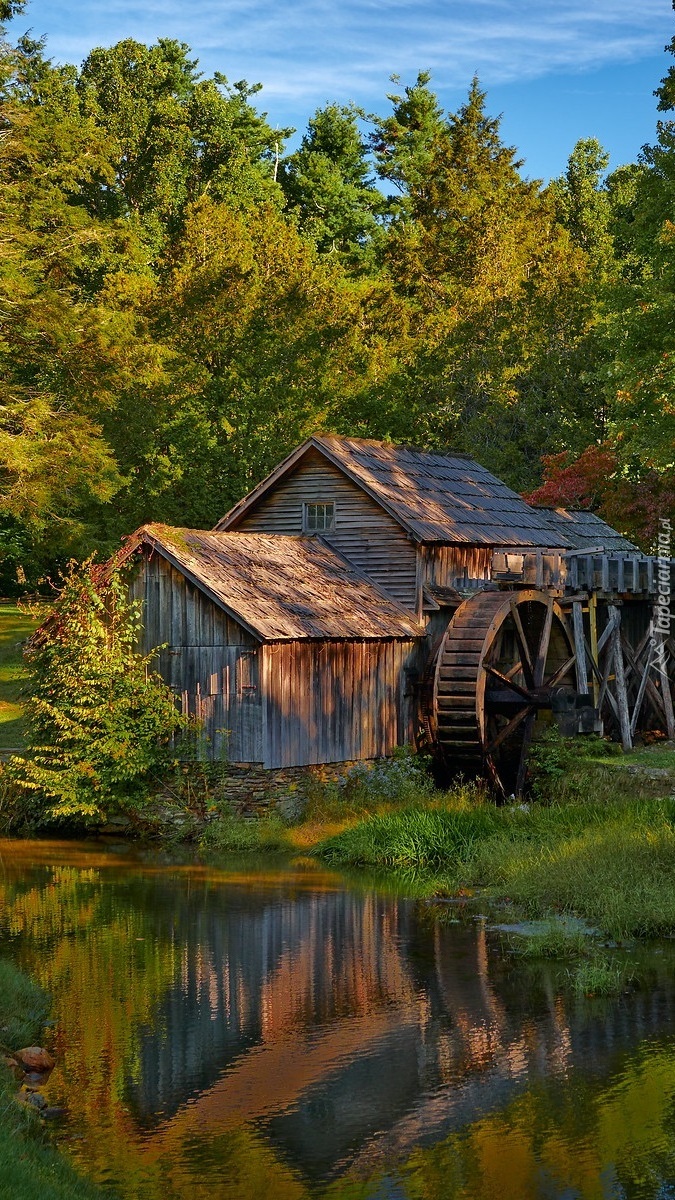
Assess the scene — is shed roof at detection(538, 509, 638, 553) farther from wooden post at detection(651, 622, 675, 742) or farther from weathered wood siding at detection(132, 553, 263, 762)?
weathered wood siding at detection(132, 553, 263, 762)

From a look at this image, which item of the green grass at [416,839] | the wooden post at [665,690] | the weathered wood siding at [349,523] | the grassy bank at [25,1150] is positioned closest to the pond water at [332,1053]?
the grassy bank at [25,1150]

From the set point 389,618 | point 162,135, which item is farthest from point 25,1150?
point 162,135

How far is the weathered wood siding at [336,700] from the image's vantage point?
23.9m

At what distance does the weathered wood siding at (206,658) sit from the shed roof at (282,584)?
445 mm

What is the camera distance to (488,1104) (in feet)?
35.4

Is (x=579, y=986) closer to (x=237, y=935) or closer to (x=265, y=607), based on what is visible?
(x=237, y=935)

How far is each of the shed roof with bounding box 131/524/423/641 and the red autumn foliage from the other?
8.52 m

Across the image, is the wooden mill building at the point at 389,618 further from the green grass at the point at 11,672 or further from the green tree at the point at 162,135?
the green tree at the point at 162,135

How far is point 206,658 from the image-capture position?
79.5 feet

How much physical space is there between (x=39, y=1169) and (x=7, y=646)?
34.1m

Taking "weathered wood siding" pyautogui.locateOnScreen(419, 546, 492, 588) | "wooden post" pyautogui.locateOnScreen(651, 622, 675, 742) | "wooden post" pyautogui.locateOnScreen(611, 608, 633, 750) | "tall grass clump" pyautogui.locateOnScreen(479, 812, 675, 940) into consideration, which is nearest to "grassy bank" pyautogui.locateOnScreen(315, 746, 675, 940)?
"tall grass clump" pyautogui.locateOnScreen(479, 812, 675, 940)

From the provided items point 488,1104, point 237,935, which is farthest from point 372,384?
point 488,1104

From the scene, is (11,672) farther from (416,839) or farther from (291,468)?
(416,839)

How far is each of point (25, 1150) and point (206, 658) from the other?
15.6 m
